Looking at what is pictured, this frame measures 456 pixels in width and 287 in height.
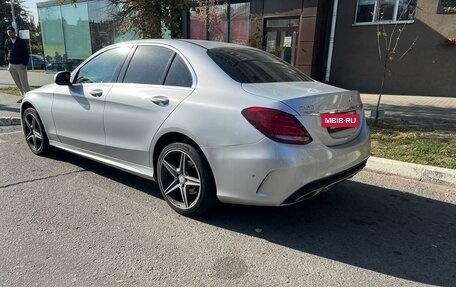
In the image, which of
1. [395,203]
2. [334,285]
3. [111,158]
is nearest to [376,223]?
[395,203]

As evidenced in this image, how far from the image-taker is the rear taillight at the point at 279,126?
2816 mm

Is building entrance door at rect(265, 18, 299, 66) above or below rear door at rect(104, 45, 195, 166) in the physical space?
above

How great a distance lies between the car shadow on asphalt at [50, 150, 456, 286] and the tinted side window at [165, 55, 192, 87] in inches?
49.5

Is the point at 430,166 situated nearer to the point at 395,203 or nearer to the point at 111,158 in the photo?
the point at 395,203

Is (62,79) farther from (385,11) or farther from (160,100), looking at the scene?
(385,11)


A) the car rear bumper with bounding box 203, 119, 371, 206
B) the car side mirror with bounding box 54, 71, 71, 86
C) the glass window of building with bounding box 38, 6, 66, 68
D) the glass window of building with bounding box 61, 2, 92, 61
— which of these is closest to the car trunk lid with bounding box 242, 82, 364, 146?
the car rear bumper with bounding box 203, 119, 371, 206

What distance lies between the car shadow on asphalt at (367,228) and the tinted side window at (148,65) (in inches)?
48.6

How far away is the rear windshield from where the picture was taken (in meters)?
3.34

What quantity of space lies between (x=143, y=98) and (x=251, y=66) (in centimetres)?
110

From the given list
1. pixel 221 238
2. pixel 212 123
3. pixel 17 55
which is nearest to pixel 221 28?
pixel 17 55

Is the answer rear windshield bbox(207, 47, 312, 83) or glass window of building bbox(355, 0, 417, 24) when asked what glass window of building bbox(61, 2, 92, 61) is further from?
rear windshield bbox(207, 47, 312, 83)

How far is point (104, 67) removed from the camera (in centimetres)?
428

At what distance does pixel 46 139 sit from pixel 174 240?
9.85ft

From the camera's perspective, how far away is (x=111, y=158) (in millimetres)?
4078
